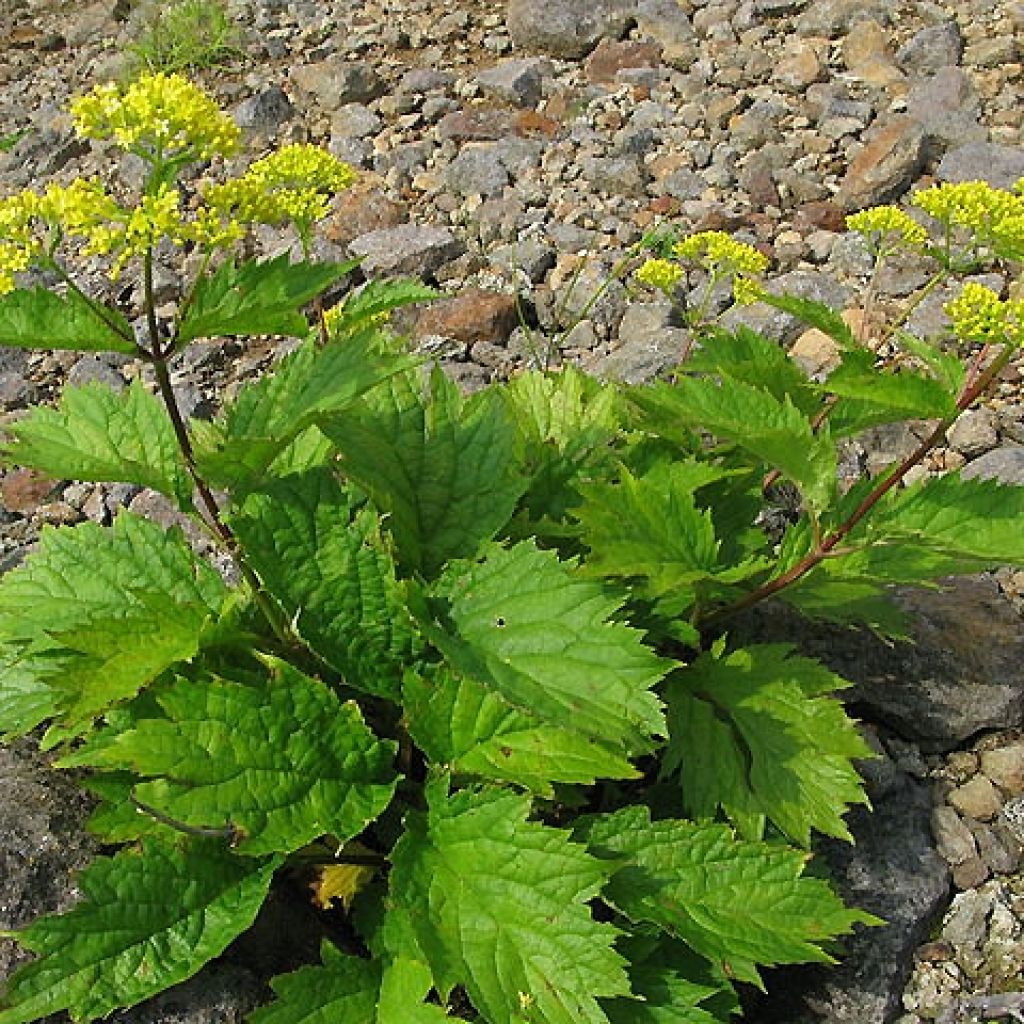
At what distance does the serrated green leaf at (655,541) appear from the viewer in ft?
9.61

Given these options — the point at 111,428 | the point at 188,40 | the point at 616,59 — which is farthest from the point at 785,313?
the point at 188,40

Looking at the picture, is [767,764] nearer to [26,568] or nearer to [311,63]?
[26,568]

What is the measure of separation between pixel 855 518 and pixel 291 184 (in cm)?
171

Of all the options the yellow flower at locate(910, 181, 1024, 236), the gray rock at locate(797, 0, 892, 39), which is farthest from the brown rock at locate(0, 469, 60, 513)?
the gray rock at locate(797, 0, 892, 39)

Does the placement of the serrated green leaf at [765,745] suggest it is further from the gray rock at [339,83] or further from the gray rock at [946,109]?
the gray rock at [339,83]

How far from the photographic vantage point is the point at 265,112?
248 inches

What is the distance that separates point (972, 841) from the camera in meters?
3.37

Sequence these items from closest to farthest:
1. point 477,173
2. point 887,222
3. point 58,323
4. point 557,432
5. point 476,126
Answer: point 58,323 < point 557,432 < point 887,222 < point 477,173 < point 476,126

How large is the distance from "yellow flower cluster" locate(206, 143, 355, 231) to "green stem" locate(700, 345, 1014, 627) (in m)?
1.44

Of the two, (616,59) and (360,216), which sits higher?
(616,59)

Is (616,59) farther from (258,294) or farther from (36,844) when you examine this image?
(36,844)

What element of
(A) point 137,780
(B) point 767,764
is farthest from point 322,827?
(B) point 767,764

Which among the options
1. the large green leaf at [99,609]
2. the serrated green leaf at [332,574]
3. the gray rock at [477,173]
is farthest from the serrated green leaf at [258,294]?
the gray rock at [477,173]

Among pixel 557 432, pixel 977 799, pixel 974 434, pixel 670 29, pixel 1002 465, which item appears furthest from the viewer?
pixel 670 29
